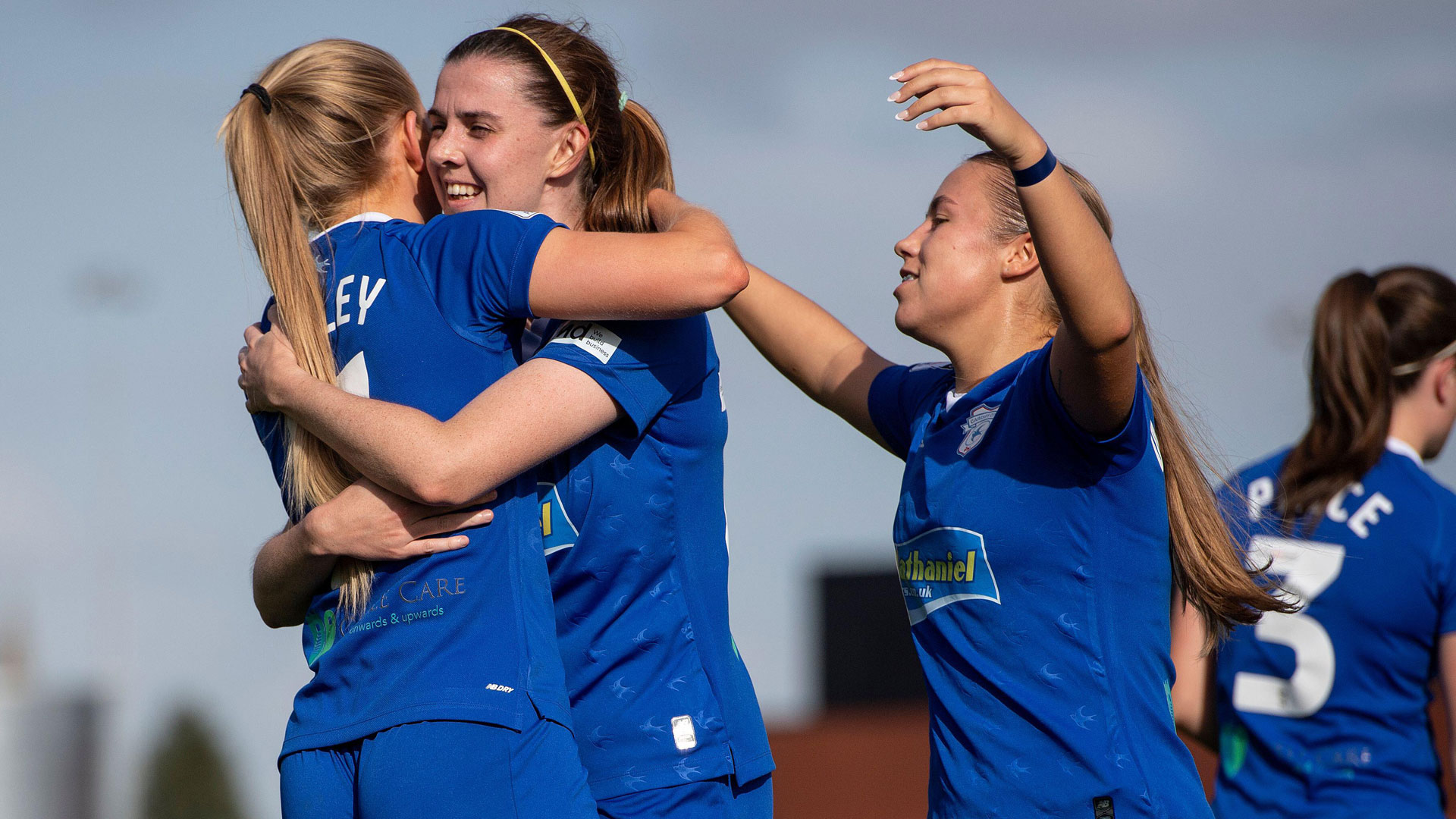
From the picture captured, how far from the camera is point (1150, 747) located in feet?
8.20

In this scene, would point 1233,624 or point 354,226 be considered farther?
point 1233,624

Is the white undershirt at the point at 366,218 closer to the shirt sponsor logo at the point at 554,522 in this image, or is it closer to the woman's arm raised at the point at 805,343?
the shirt sponsor logo at the point at 554,522

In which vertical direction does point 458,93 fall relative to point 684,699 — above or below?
above

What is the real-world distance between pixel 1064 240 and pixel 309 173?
1408 millimetres

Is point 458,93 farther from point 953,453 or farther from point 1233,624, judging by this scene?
point 1233,624

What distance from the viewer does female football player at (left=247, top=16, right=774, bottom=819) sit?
2.17 metres

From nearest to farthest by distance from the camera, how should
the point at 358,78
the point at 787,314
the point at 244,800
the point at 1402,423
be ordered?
the point at 358,78 < the point at 787,314 < the point at 1402,423 < the point at 244,800

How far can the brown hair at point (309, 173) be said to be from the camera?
2.32 meters

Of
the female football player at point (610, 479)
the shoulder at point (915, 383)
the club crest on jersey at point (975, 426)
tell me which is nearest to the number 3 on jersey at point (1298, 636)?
the shoulder at point (915, 383)

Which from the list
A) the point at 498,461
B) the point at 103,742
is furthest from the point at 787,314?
the point at 103,742

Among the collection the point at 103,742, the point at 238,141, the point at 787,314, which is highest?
the point at 238,141

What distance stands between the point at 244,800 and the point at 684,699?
117 ft

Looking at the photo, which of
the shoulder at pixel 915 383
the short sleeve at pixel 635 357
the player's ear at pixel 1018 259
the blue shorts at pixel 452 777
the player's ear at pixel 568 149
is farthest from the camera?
the shoulder at pixel 915 383

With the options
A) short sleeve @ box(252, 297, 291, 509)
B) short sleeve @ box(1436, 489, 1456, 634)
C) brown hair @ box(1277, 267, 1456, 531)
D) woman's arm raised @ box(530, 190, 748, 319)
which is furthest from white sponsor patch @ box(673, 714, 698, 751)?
short sleeve @ box(1436, 489, 1456, 634)
